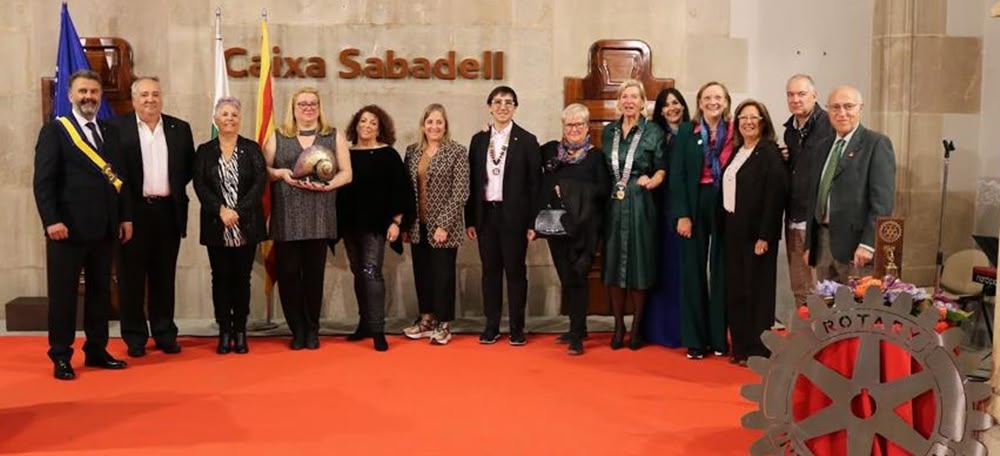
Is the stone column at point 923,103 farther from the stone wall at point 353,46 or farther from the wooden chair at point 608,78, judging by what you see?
the wooden chair at point 608,78

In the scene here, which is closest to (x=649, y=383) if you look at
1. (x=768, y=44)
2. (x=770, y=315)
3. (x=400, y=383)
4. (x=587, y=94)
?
(x=770, y=315)

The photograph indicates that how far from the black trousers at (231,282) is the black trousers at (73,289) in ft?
2.15

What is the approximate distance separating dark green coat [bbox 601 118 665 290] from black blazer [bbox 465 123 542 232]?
46 centimetres

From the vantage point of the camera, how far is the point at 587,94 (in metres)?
7.67

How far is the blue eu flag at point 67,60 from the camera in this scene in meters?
6.83

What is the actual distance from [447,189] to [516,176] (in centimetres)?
45

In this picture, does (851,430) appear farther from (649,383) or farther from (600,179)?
(600,179)

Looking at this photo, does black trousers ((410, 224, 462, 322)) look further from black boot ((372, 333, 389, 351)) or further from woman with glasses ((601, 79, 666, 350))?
woman with glasses ((601, 79, 666, 350))

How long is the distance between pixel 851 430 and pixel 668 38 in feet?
15.5

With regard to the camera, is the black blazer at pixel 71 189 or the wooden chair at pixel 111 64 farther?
the wooden chair at pixel 111 64

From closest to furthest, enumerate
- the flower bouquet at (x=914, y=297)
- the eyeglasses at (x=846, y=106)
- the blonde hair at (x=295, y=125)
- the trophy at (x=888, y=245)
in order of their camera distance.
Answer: the flower bouquet at (x=914, y=297) < the trophy at (x=888, y=245) < the eyeglasses at (x=846, y=106) < the blonde hair at (x=295, y=125)

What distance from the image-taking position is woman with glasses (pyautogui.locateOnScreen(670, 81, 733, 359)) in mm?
6188

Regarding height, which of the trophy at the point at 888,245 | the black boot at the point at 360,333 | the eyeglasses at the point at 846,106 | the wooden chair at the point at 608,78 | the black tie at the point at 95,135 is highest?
the wooden chair at the point at 608,78

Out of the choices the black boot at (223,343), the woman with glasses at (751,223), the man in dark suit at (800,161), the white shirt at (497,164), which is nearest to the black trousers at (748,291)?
the woman with glasses at (751,223)
